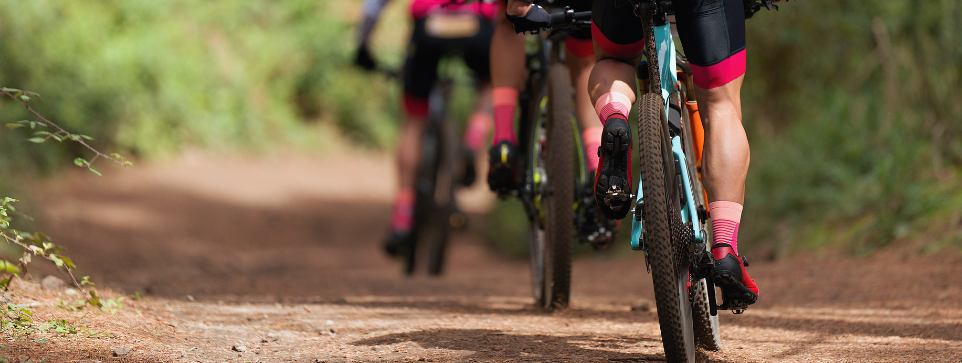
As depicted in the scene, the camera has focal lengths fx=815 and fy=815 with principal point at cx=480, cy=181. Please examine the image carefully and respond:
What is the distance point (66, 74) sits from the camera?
26.3 ft

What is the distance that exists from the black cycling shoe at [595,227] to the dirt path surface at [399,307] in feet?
1.05

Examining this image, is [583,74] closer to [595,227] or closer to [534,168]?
[534,168]

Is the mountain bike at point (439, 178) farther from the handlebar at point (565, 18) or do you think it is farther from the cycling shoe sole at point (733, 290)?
the cycling shoe sole at point (733, 290)

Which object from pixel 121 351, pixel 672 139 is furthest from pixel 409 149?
pixel 672 139

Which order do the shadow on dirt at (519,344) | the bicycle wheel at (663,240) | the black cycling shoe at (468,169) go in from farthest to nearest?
1. the black cycling shoe at (468,169)
2. the shadow on dirt at (519,344)
3. the bicycle wheel at (663,240)

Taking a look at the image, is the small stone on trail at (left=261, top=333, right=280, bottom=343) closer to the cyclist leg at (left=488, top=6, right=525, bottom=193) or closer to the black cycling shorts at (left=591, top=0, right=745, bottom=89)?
the cyclist leg at (left=488, top=6, right=525, bottom=193)

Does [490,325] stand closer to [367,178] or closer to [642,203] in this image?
[642,203]

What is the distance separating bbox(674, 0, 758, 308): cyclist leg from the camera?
7.36ft

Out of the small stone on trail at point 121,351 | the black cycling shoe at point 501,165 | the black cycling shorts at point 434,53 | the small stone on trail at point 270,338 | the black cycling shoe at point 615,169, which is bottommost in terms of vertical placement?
the small stone on trail at point 121,351

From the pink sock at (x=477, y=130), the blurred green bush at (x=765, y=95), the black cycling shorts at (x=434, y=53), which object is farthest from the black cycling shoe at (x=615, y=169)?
the pink sock at (x=477, y=130)

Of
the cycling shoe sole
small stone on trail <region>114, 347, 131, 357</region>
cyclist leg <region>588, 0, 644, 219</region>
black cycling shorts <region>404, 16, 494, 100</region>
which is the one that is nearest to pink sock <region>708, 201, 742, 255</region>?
the cycling shoe sole

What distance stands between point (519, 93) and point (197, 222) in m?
5.17

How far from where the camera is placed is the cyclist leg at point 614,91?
2.17 m

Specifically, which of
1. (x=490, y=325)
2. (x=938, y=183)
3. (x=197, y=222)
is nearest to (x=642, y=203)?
(x=490, y=325)
